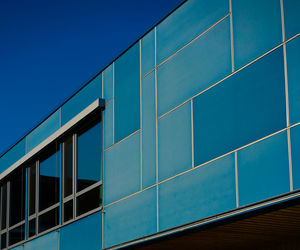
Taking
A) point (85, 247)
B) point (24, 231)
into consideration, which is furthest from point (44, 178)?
point (85, 247)

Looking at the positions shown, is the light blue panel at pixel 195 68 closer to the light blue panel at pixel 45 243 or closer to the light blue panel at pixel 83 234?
the light blue panel at pixel 83 234

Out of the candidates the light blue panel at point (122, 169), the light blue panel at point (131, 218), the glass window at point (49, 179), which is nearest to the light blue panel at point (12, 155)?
Result: the glass window at point (49, 179)

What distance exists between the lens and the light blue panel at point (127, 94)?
12789mm

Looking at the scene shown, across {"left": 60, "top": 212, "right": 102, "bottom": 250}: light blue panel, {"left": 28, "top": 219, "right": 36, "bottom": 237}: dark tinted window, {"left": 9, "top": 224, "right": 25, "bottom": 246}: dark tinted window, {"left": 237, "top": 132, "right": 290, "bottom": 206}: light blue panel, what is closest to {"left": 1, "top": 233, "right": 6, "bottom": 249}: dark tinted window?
{"left": 9, "top": 224, "right": 25, "bottom": 246}: dark tinted window

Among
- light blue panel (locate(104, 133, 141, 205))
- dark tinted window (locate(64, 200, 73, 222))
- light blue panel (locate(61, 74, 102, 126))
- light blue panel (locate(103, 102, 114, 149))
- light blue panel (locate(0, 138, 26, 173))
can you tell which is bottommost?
dark tinted window (locate(64, 200, 73, 222))

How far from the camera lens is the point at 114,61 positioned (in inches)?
551

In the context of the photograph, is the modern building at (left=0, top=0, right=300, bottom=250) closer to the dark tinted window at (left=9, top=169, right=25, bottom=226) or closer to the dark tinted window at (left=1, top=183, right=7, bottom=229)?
the dark tinted window at (left=9, top=169, right=25, bottom=226)

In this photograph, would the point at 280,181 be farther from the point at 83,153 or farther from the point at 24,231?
the point at 24,231

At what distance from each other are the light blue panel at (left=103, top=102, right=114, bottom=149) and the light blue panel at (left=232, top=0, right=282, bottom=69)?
4583 millimetres

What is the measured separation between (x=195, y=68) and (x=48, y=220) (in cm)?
734

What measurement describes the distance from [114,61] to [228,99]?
4.68m

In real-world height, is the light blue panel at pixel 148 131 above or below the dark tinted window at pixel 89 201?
above

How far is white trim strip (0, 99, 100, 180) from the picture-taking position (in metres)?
14.4

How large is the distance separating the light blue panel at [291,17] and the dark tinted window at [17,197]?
1160 centimetres
